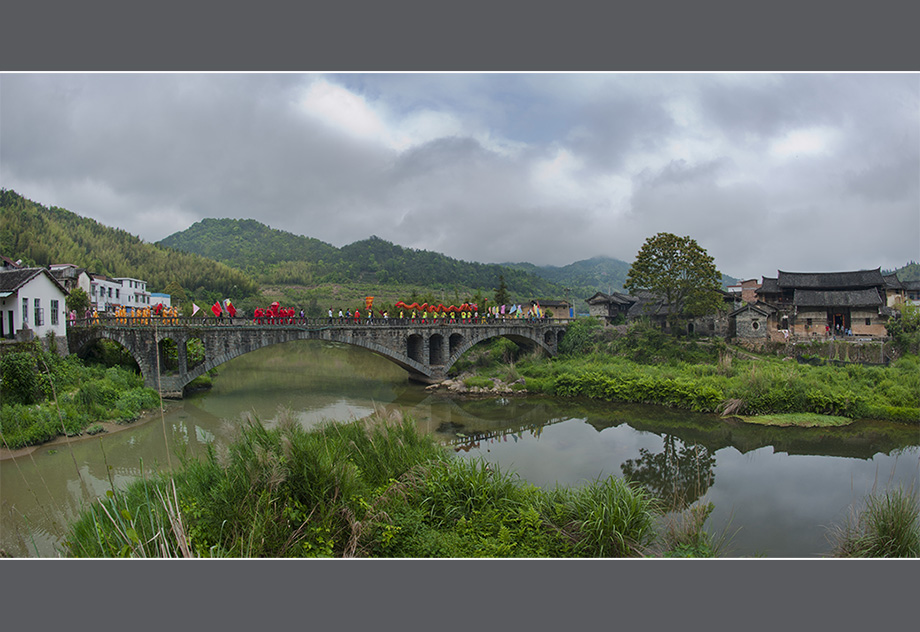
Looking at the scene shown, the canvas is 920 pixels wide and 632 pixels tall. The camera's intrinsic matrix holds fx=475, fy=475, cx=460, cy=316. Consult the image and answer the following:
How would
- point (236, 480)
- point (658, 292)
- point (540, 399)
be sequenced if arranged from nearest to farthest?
point (236, 480) < point (540, 399) < point (658, 292)

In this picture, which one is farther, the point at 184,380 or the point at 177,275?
the point at 177,275

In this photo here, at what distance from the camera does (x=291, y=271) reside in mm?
100312

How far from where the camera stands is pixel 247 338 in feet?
90.2

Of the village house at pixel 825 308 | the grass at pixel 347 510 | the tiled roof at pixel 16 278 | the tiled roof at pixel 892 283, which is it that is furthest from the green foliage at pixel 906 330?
the tiled roof at pixel 16 278

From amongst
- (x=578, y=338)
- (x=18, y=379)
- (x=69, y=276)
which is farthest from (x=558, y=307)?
(x=18, y=379)

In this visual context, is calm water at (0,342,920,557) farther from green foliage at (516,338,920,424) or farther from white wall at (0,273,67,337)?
white wall at (0,273,67,337)

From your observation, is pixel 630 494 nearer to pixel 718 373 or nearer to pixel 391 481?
pixel 391 481

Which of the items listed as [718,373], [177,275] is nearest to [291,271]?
[177,275]

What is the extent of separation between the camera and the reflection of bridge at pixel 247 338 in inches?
1021

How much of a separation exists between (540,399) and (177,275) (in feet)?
218

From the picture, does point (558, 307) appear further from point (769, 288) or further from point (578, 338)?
point (769, 288)

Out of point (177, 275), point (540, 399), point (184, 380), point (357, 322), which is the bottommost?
point (540, 399)

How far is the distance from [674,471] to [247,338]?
23.0 metres

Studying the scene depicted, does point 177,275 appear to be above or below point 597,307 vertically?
above
